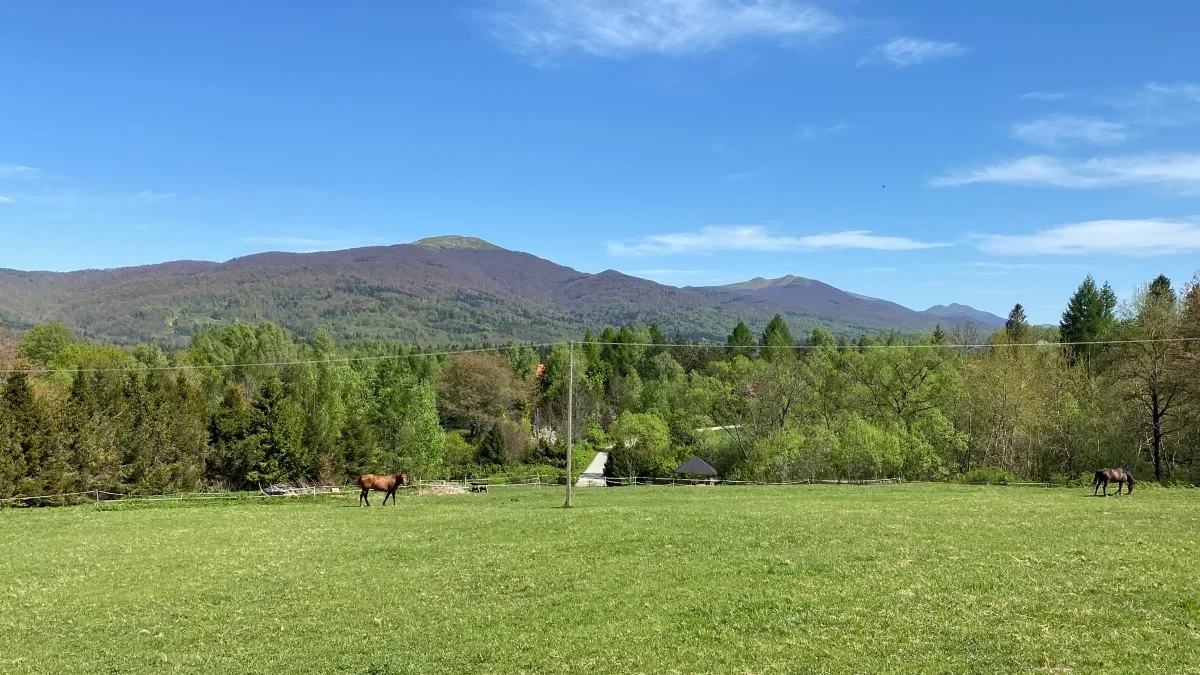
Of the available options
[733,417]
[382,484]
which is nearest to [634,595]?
[382,484]

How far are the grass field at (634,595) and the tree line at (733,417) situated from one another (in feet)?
82.7

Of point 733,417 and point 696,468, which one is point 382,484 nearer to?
point 696,468

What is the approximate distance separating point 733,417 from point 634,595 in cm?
7197

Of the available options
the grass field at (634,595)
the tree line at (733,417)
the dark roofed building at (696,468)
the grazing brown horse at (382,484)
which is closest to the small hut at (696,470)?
the dark roofed building at (696,468)

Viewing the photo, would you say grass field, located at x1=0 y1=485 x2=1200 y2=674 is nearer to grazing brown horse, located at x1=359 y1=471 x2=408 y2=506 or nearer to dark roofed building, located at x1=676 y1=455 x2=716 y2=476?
grazing brown horse, located at x1=359 y1=471 x2=408 y2=506

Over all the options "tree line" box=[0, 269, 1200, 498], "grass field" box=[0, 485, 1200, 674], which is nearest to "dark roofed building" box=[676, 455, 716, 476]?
"tree line" box=[0, 269, 1200, 498]

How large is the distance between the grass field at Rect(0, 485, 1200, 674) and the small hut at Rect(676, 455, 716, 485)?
5070 cm

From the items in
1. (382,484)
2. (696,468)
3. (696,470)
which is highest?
(382,484)

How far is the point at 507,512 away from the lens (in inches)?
1422

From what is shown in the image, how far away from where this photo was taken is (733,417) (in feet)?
287

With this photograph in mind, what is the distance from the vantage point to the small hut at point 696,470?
3214 inches

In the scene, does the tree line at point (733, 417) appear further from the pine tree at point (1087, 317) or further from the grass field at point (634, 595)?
the grass field at point (634, 595)

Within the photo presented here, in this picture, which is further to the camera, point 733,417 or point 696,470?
point 733,417

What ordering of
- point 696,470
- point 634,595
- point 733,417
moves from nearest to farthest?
1. point 634,595
2. point 696,470
3. point 733,417
